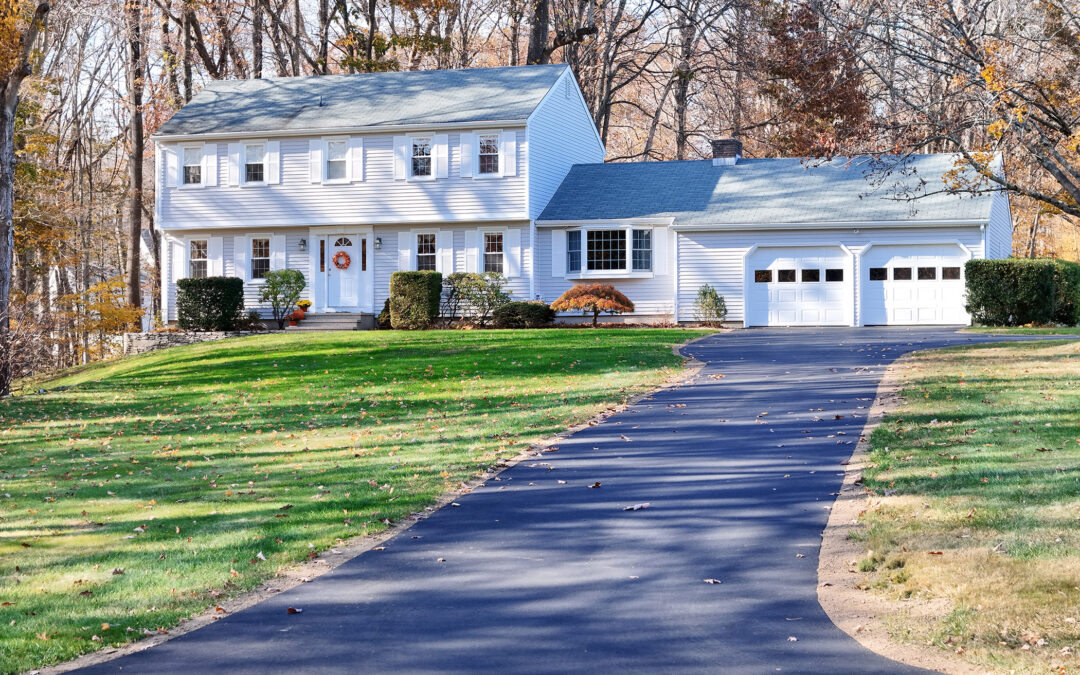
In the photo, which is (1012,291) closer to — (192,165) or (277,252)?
(277,252)

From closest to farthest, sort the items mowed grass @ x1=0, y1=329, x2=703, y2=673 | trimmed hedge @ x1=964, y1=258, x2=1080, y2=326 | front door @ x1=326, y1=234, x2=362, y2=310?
mowed grass @ x1=0, y1=329, x2=703, y2=673, trimmed hedge @ x1=964, y1=258, x2=1080, y2=326, front door @ x1=326, y1=234, x2=362, y2=310

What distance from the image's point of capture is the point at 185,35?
3812 cm

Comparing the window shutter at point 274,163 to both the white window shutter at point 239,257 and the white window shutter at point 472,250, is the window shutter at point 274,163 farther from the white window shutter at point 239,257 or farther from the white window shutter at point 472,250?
the white window shutter at point 472,250

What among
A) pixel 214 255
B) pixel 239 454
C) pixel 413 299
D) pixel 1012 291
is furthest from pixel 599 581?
pixel 214 255

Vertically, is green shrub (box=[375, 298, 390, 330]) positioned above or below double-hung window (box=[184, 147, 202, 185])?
below

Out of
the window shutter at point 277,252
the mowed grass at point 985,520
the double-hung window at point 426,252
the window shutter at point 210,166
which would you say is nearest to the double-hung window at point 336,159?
the window shutter at point 277,252

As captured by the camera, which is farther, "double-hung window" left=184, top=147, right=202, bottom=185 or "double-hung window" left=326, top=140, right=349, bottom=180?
"double-hung window" left=184, top=147, right=202, bottom=185

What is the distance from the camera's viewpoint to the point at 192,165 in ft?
106

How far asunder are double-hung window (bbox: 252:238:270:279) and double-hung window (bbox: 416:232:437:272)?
183 inches

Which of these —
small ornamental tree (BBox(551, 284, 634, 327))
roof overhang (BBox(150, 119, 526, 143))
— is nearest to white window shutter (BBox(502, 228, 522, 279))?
small ornamental tree (BBox(551, 284, 634, 327))

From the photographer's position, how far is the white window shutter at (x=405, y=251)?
3109 cm

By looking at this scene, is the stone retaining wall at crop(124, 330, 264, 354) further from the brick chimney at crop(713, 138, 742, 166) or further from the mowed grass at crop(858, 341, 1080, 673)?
the mowed grass at crop(858, 341, 1080, 673)

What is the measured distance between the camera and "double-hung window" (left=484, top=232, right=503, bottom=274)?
3070 cm

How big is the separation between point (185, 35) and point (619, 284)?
19.1 m
